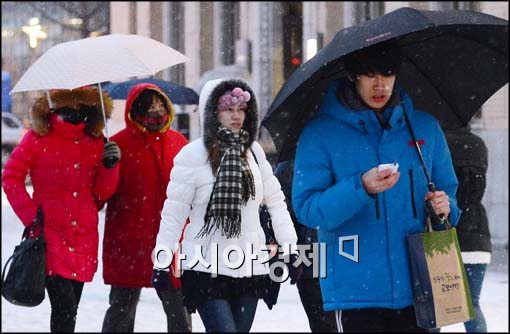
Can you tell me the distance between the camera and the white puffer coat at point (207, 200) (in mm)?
4312

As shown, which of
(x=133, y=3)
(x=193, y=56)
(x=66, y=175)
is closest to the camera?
(x=66, y=175)

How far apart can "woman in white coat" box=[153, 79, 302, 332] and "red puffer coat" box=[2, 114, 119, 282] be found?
2.06 ft

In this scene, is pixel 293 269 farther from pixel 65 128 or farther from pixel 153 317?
pixel 153 317

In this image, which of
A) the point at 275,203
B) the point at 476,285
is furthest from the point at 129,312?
the point at 476,285

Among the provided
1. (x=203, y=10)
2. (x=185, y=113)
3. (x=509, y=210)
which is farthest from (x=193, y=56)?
(x=185, y=113)

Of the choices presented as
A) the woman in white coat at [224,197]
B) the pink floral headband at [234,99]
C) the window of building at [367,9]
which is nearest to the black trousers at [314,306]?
the woman in white coat at [224,197]

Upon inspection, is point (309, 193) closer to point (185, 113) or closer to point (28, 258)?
point (28, 258)

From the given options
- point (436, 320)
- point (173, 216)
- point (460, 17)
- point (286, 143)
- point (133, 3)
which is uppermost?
point (133, 3)

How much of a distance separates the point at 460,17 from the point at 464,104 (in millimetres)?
537

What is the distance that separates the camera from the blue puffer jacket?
381 centimetres

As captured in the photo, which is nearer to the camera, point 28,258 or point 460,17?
point 460,17

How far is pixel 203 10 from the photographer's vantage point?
800 inches

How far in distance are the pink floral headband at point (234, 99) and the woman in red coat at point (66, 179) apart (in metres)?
0.77

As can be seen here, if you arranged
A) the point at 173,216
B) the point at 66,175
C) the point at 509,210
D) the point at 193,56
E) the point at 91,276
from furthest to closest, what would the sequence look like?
1. the point at 193,56
2. the point at 509,210
3. the point at 91,276
4. the point at 66,175
5. the point at 173,216
